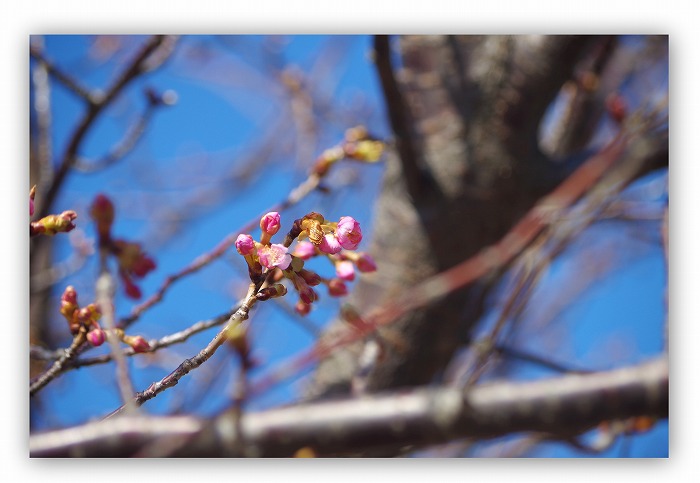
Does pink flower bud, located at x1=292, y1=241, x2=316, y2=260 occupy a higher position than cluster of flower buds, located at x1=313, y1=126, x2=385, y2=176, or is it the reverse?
cluster of flower buds, located at x1=313, y1=126, x2=385, y2=176

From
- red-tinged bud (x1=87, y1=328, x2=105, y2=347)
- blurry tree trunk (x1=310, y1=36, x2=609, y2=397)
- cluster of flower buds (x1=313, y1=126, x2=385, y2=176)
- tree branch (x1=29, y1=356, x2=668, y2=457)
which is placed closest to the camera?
tree branch (x1=29, y1=356, x2=668, y2=457)

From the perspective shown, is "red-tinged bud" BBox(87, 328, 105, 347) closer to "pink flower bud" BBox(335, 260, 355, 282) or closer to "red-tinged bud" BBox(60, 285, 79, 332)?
"red-tinged bud" BBox(60, 285, 79, 332)

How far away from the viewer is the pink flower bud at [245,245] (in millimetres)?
595

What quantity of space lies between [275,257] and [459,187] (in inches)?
27.0

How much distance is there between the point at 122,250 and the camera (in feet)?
2.69

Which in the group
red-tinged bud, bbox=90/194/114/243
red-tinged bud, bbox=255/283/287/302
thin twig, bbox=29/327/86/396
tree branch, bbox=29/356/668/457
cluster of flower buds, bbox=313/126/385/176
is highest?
cluster of flower buds, bbox=313/126/385/176

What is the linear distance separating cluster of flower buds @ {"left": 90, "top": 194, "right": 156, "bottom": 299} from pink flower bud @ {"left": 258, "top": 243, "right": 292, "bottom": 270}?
276mm

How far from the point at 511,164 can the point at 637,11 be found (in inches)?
14.4

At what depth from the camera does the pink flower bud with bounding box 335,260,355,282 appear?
744mm

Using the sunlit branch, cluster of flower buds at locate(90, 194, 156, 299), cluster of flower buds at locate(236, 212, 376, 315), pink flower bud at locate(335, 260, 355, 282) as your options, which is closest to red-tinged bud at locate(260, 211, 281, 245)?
cluster of flower buds at locate(236, 212, 376, 315)

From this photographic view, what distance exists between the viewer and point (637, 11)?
1211 mm

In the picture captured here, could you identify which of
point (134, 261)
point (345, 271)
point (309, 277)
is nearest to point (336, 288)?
point (345, 271)

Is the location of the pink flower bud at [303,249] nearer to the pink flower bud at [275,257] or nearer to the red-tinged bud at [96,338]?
the pink flower bud at [275,257]

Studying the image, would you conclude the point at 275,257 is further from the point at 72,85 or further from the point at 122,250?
the point at 72,85
